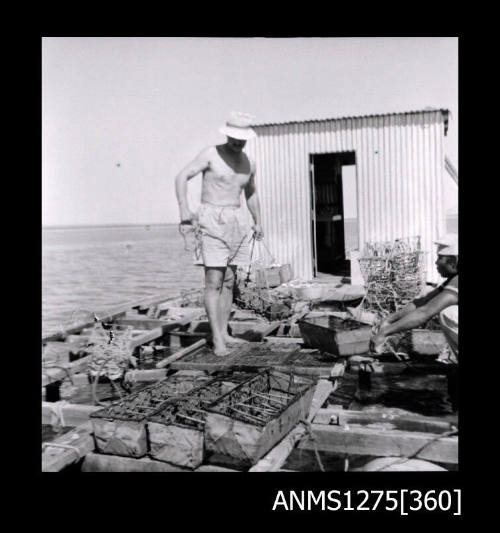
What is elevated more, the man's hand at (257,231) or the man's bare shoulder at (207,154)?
the man's bare shoulder at (207,154)

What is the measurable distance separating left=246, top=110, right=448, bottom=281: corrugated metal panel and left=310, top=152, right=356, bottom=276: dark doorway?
240cm

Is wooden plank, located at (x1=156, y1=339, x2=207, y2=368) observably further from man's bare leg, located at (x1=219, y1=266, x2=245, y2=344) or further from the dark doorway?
the dark doorway

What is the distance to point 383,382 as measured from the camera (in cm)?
523

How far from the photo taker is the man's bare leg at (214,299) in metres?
5.38

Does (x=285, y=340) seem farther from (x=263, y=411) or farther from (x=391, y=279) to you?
(x=391, y=279)

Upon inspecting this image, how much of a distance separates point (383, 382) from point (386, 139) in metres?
7.35

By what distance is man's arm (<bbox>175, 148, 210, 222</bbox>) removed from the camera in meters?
5.09

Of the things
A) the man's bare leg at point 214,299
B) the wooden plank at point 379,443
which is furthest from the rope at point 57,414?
the wooden plank at point 379,443

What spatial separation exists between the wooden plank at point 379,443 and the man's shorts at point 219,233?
215 centimetres

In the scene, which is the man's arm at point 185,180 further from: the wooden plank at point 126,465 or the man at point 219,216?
the wooden plank at point 126,465

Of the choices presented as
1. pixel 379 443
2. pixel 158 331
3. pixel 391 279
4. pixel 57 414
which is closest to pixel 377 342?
pixel 379 443

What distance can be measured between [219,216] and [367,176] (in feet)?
23.1

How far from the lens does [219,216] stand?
5.33 metres
